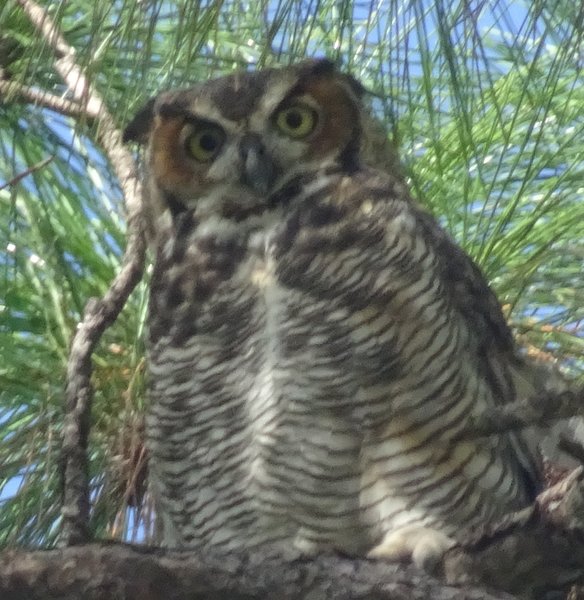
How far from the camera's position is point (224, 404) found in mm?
1386

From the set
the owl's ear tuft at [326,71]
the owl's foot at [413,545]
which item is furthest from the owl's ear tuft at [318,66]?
the owl's foot at [413,545]

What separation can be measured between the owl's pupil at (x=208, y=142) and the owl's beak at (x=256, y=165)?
55 mm

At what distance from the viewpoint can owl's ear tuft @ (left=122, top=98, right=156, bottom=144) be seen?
5.08 feet

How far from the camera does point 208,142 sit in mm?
1532

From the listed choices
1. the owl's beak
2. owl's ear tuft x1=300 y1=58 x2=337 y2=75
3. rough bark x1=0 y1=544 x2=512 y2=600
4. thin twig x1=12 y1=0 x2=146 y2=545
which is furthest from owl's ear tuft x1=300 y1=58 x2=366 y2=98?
rough bark x1=0 y1=544 x2=512 y2=600

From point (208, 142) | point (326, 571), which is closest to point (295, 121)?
point (208, 142)

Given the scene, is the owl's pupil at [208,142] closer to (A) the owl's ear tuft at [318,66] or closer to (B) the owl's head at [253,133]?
(B) the owl's head at [253,133]

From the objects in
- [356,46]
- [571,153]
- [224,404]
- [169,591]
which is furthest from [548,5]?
[169,591]

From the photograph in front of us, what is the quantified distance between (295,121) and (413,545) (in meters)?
0.55

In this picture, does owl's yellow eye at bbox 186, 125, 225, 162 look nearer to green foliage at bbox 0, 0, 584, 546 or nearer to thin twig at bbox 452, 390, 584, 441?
green foliage at bbox 0, 0, 584, 546

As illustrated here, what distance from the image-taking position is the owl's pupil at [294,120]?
1.51 meters

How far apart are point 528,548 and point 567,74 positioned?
2.95 ft

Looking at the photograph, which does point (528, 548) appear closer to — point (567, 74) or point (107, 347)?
point (107, 347)

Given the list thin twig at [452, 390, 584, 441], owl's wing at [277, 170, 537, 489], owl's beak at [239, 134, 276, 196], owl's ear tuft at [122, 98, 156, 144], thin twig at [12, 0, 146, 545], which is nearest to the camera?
thin twig at [452, 390, 584, 441]
